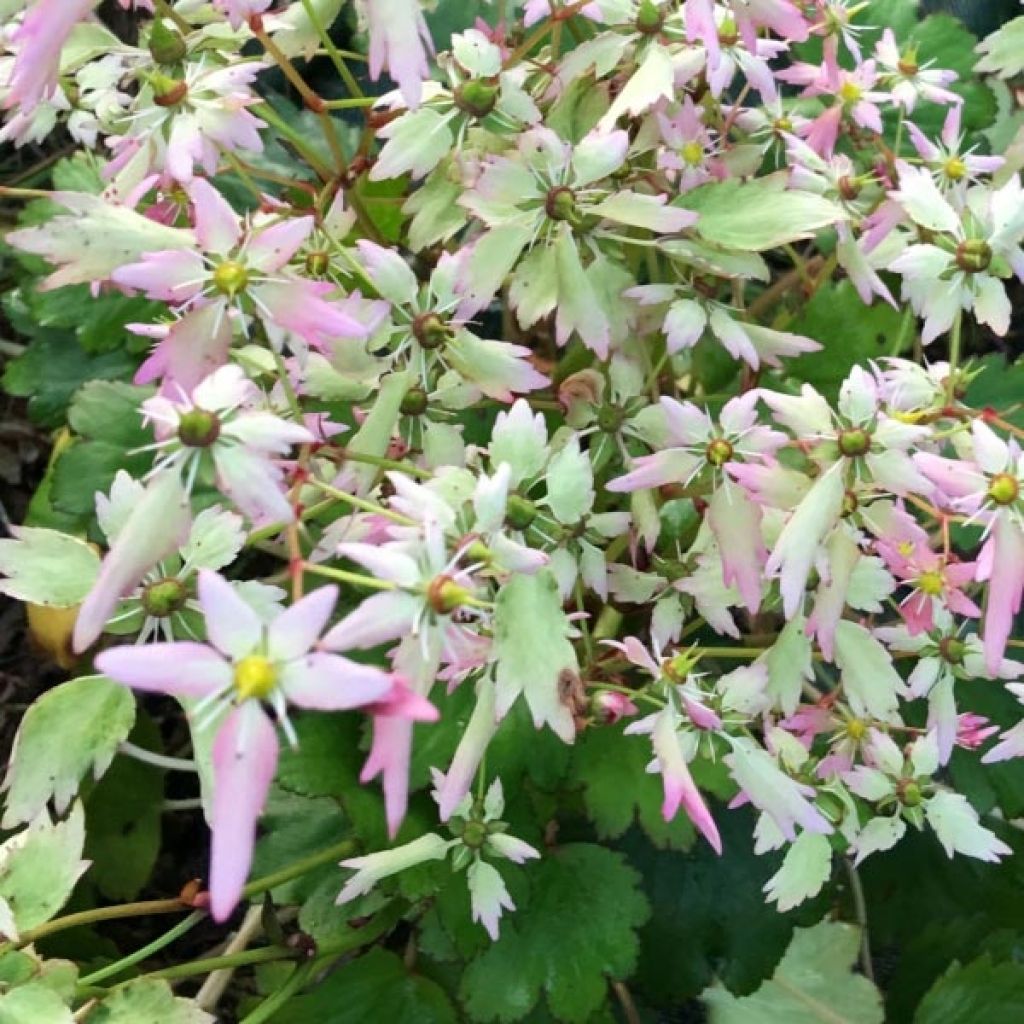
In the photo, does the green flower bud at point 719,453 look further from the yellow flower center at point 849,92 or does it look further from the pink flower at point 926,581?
the yellow flower center at point 849,92

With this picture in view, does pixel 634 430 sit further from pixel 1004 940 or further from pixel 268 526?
pixel 1004 940

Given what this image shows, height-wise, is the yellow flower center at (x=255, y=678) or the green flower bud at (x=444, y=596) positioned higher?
the yellow flower center at (x=255, y=678)

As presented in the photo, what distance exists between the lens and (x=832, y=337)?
0.91 m

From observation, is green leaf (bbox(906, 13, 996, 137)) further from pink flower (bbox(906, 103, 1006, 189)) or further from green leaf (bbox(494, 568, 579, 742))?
green leaf (bbox(494, 568, 579, 742))

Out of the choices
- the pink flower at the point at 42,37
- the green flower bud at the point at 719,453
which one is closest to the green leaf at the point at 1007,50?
the green flower bud at the point at 719,453

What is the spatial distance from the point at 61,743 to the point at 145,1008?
17cm

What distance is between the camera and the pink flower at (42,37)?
19.0 inches

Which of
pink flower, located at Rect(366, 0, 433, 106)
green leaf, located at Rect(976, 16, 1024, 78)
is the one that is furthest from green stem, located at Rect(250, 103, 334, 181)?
green leaf, located at Rect(976, 16, 1024, 78)

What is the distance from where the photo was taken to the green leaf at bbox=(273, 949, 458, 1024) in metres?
0.81

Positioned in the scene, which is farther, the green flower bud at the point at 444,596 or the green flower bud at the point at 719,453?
Answer: the green flower bud at the point at 719,453

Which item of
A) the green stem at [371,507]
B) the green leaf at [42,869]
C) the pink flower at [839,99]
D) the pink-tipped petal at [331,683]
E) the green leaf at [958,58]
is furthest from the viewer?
the green leaf at [958,58]

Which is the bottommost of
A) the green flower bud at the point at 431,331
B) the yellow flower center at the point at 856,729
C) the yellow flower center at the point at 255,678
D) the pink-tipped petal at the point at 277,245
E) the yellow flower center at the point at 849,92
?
the yellow flower center at the point at 856,729

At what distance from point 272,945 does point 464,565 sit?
0.41 meters

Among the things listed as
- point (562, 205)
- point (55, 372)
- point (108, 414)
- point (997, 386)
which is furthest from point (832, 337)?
point (55, 372)
